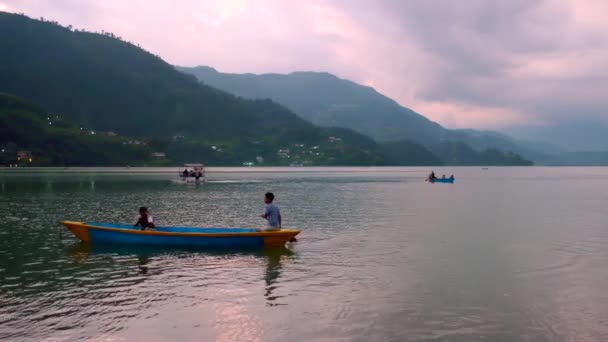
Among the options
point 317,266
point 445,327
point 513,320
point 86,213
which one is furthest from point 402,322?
point 86,213

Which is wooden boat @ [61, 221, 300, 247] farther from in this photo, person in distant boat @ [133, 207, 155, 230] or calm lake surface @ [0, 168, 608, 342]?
calm lake surface @ [0, 168, 608, 342]

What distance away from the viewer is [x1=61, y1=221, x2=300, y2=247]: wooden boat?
27453mm

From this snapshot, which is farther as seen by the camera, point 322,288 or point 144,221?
point 144,221

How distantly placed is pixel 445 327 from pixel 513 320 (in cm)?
274

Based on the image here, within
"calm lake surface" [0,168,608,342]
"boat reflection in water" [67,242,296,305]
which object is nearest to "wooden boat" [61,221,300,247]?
"boat reflection in water" [67,242,296,305]

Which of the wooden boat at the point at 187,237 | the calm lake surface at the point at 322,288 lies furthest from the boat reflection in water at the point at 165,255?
the wooden boat at the point at 187,237

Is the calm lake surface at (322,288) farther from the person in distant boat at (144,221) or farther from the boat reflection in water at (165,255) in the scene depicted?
the person in distant boat at (144,221)

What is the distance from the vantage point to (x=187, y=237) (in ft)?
90.3

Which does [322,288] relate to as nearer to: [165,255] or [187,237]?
[165,255]

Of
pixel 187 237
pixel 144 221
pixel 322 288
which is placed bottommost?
pixel 322 288

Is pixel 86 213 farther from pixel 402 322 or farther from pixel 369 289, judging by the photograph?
pixel 402 322

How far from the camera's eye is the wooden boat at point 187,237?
2745cm

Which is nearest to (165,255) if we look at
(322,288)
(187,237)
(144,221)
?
(187,237)

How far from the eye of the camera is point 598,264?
2572 centimetres
